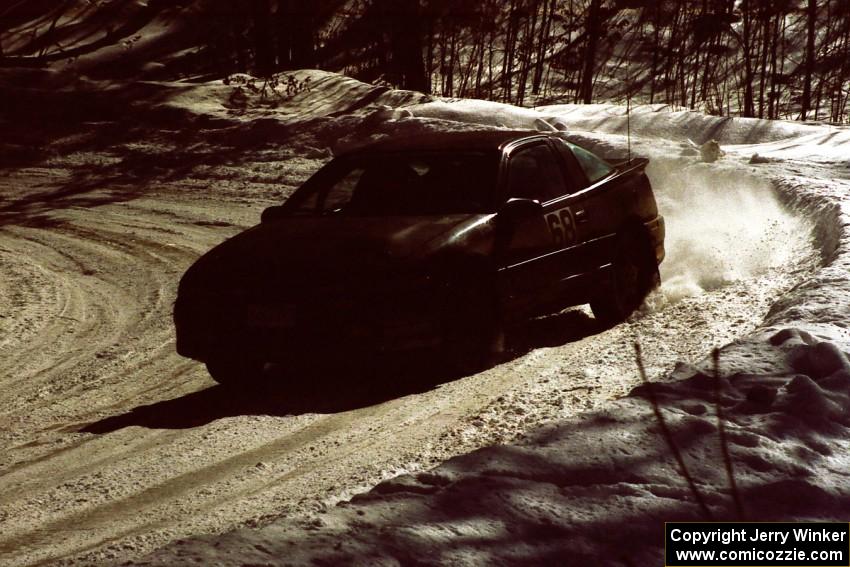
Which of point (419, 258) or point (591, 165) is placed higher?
point (591, 165)

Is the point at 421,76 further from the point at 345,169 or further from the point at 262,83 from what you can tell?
the point at 345,169

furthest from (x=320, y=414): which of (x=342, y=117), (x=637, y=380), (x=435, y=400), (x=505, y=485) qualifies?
(x=342, y=117)

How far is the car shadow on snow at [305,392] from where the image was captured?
7652 millimetres

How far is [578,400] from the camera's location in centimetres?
726

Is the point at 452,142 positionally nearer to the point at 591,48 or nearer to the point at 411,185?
the point at 411,185

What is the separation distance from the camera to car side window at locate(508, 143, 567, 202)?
8867mm

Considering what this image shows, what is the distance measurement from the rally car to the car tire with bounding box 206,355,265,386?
0.03 feet

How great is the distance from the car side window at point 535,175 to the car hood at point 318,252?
25.4 inches

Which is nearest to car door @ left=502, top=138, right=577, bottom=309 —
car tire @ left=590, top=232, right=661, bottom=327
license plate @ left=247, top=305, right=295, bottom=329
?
car tire @ left=590, top=232, right=661, bottom=327

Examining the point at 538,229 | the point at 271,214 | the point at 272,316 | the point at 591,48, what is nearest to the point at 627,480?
the point at 272,316

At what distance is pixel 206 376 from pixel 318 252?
154 centimetres

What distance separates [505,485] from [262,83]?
18000mm

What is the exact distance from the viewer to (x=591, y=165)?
974 centimetres

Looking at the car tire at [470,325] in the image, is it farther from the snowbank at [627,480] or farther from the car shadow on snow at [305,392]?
the snowbank at [627,480]
